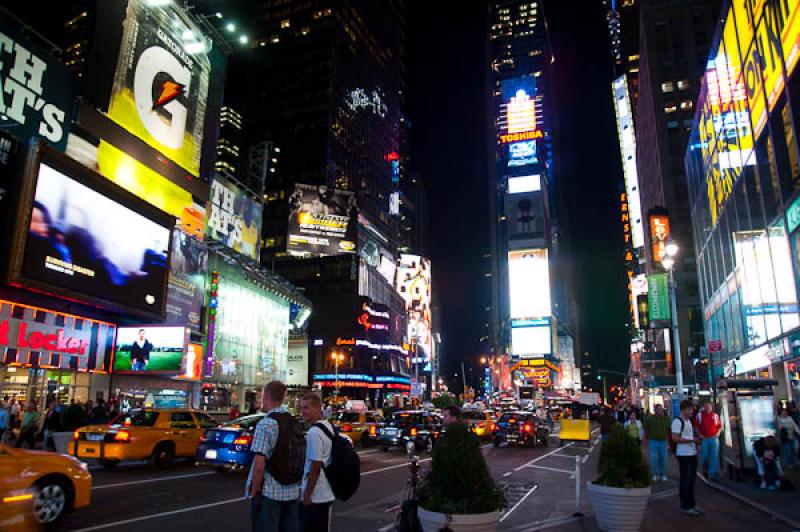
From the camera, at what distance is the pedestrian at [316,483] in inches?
198

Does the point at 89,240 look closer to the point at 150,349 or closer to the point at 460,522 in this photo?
the point at 150,349

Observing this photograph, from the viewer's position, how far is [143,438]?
Answer: 1508 centimetres

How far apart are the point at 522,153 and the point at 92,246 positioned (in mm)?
161528

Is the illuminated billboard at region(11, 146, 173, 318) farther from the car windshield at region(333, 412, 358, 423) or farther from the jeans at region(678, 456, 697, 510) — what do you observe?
the jeans at region(678, 456, 697, 510)

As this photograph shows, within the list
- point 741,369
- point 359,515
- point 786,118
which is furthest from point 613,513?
point 741,369

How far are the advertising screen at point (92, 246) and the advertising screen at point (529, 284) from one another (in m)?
111

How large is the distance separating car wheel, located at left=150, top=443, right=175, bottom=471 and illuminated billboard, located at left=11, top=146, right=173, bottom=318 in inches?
424

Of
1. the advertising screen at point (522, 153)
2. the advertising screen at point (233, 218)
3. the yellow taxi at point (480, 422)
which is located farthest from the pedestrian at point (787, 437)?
the advertising screen at point (522, 153)

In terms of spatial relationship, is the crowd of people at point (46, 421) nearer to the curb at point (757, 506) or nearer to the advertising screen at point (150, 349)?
the advertising screen at point (150, 349)

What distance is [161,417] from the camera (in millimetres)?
15953

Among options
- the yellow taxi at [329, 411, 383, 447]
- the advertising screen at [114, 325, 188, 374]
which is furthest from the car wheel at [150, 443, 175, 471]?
the advertising screen at [114, 325, 188, 374]

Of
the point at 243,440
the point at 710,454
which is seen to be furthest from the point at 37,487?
the point at 710,454

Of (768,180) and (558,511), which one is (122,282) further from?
(768,180)

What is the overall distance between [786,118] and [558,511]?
16549 millimetres
